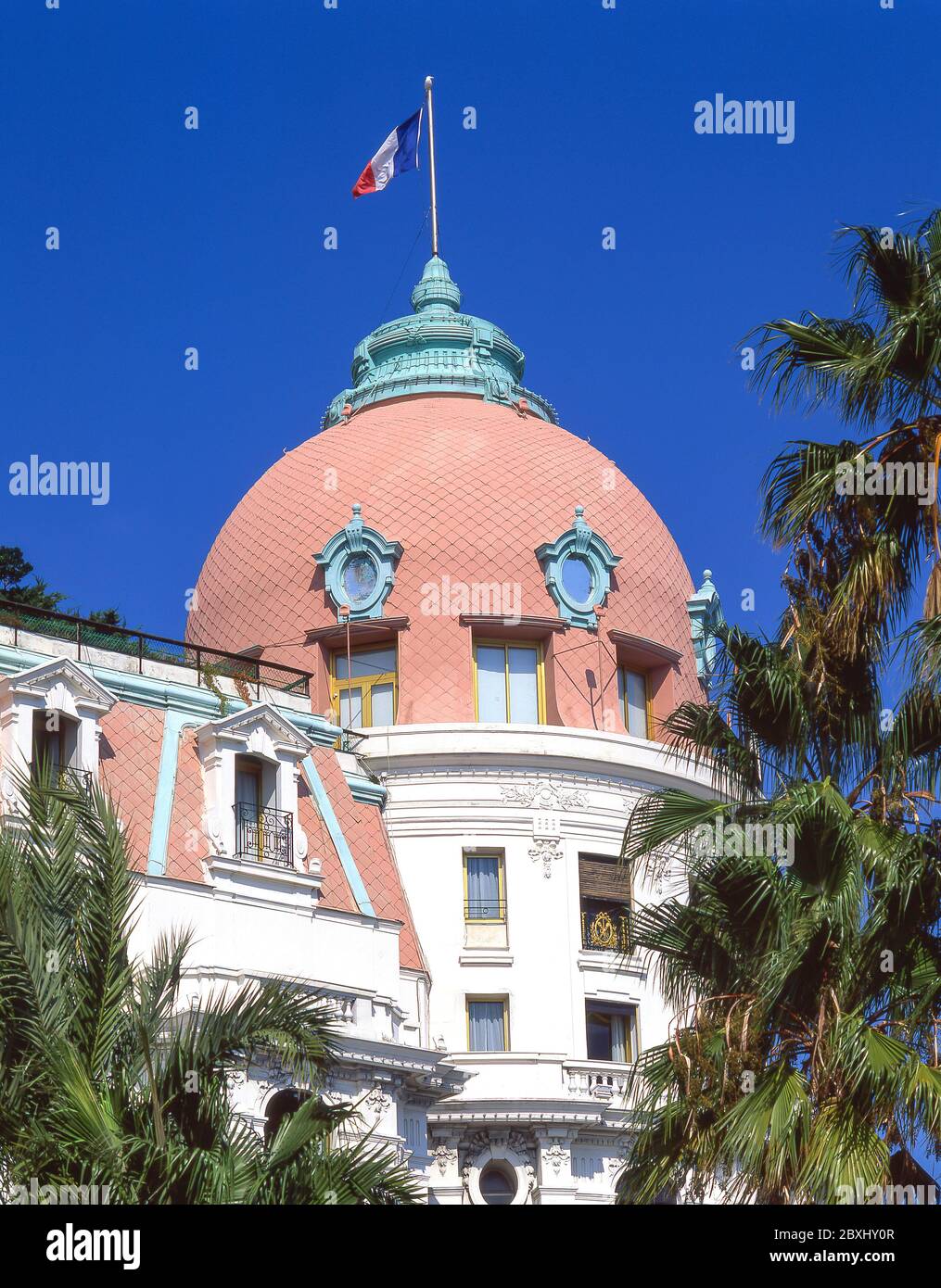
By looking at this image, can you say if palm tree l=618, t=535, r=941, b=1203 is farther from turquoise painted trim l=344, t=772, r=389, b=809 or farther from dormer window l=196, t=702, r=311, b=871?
turquoise painted trim l=344, t=772, r=389, b=809

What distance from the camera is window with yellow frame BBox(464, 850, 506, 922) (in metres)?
47.7

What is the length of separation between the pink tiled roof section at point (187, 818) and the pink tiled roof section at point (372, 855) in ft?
11.1

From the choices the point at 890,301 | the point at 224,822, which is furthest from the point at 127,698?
the point at 890,301

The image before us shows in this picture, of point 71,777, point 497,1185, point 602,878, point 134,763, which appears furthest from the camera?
point 602,878

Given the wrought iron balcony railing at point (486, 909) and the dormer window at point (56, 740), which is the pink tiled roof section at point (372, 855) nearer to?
the wrought iron balcony railing at point (486, 909)

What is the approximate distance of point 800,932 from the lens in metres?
24.8

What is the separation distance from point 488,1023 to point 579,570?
989 centimetres

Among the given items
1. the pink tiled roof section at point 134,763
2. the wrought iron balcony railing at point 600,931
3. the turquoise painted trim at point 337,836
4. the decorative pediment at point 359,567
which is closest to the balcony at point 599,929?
the wrought iron balcony railing at point 600,931

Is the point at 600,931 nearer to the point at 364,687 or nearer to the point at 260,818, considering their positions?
the point at 364,687

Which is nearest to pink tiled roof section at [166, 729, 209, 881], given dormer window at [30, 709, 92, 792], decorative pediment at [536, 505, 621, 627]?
dormer window at [30, 709, 92, 792]

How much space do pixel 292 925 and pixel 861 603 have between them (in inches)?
647

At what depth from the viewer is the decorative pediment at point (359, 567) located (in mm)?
49844

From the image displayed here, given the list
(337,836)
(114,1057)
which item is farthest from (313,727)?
(114,1057)
